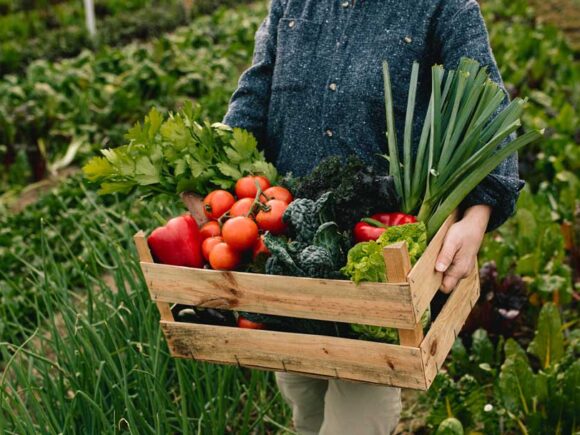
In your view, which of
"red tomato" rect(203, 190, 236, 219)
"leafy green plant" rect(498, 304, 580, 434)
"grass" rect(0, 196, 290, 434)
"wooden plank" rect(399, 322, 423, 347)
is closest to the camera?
"wooden plank" rect(399, 322, 423, 347)

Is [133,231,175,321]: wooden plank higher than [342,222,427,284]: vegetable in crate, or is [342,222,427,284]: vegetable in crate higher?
[342,222,427,284]: vegetable in crate

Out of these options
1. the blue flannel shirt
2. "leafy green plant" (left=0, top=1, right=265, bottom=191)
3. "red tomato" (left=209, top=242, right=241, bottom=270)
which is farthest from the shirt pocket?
"leafy green plant" (left=0, top=1, right=265, bottom=191)

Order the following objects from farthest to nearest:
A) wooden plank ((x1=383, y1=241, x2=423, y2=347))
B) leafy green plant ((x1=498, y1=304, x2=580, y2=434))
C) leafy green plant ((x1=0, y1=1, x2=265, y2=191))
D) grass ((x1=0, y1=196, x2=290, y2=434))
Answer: leafy green plant ((x1=0, y1=1, x2=265, y2=191)), leafy green plant ((x1=498, y1=304, x2=580, y2=434)), grass ((x1=0, y1=196, x2=290, y2=434)), wooden plank ((x1=383, y1=241, x2=423, y2=347))

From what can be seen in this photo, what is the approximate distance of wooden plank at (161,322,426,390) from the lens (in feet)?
5.87

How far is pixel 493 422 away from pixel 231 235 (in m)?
1.36

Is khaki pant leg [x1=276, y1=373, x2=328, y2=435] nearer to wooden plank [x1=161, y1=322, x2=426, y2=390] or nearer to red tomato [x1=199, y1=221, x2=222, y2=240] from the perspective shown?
wooden plank [x1=161, y1=322, x2=426, y2=390]

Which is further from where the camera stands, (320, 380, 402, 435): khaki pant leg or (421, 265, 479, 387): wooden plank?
(320, 380, 402, 435): khaki pant leg

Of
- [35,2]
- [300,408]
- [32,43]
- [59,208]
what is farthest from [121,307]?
[35,2]

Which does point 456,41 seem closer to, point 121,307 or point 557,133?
point 121,307

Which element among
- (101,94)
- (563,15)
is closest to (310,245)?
(101,94)

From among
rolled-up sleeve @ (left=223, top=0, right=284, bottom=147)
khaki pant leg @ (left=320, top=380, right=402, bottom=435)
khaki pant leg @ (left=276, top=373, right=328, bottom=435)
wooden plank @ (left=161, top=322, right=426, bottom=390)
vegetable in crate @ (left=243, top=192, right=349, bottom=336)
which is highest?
rolled-up sleeve @ (left=223, top=0, right=284, bottom=147)

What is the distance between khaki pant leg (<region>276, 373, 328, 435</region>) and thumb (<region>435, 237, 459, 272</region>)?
781 millimetres

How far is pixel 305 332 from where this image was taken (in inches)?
76.7

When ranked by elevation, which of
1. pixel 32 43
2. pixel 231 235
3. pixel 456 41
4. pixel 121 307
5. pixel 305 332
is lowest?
pixel 32 43
